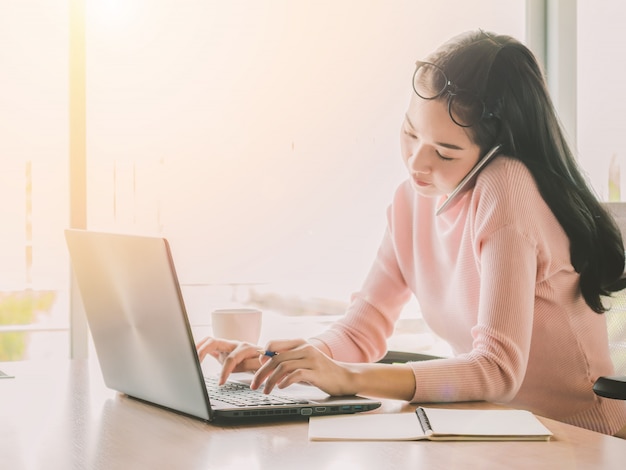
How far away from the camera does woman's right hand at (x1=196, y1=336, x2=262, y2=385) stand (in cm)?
133

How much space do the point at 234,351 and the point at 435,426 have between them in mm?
419

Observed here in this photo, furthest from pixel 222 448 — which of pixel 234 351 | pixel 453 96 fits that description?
pixel 453 96

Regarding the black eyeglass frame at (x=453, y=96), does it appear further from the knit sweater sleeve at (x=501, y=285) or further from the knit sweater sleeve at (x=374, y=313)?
the knit sweater sleeve at (x=374, y=313)

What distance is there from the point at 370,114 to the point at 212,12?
680 millimetres

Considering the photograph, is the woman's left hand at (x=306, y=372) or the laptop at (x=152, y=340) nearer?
the laptop at (x=152, y=340)

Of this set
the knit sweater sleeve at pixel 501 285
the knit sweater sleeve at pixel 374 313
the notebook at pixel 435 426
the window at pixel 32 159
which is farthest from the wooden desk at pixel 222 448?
the window at pixel 32 159

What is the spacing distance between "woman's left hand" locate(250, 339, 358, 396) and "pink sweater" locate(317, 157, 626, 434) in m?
0.11

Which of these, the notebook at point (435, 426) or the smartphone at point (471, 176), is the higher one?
the smartphone at point (471, 176)

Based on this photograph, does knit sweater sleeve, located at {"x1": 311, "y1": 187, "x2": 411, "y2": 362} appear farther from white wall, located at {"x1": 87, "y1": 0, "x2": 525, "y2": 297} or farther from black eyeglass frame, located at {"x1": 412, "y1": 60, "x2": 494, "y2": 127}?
white wall, located at {"x1": 87, "y1": 0, "x2": 525, "y2": 297}

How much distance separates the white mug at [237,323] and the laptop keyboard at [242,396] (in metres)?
0.21

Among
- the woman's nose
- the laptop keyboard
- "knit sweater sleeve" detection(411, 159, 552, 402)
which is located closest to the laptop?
the laptop keyboard

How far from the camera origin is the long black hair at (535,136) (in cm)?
144

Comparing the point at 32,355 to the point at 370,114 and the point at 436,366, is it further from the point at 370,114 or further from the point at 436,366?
the point at 436,366

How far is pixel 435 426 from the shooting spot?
100 centimetres
